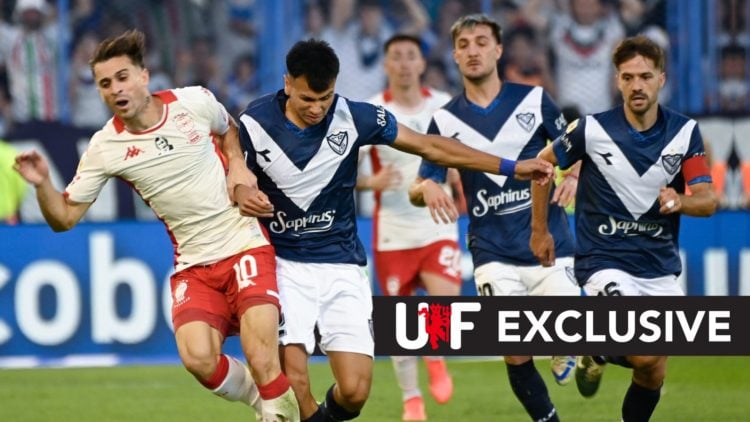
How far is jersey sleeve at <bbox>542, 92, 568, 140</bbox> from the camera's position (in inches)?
334

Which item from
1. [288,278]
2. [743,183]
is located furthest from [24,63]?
[288,278]

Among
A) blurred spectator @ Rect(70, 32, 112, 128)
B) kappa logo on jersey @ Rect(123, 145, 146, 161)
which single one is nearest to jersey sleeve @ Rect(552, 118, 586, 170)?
kappa logo on jersey @ Rect(123, 145, 146, 161)

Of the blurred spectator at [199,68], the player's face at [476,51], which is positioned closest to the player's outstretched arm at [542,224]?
the player's face at [476,51]

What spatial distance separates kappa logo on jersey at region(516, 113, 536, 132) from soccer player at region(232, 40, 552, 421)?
1216 millimetres

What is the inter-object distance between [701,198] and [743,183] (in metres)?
7.55

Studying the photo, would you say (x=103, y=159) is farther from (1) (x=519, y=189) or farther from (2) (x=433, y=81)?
(2) (x=433, y=81)

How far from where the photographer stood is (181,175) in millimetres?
7305

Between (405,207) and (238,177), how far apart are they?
3370mm

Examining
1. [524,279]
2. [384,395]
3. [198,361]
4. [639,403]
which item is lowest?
[384,395]

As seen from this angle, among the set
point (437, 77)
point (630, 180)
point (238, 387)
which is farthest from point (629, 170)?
point (437, 77)

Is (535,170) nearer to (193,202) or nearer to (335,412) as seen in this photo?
(335,412)

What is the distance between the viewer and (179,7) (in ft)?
49.1

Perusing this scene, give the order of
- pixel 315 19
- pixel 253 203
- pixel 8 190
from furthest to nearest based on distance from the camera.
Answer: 1. pixel 315 19
2. pixel 8 190
3. pixel 253 203

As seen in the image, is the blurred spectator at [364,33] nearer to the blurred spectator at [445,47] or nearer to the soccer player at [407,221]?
the blurred spectator at [445,47]
